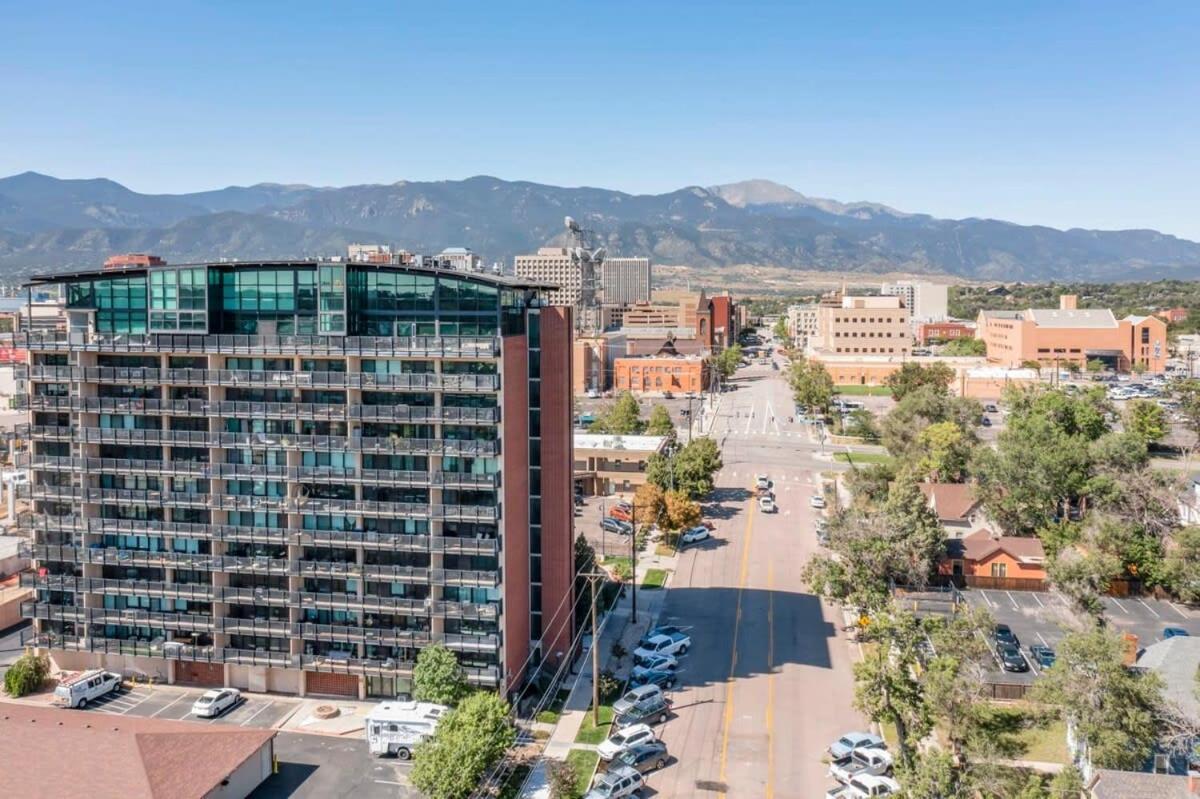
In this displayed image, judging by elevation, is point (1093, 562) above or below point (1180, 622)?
above

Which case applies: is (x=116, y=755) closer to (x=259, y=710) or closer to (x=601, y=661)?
(x=259, y=710)

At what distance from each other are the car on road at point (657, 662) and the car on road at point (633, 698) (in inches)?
142

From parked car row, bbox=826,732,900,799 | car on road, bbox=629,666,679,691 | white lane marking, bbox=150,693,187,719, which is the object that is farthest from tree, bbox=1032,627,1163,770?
white lane marking, bbox=150,693,187,719

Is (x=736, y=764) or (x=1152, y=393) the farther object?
(x=1152, y=393)

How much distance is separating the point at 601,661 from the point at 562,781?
1386cm

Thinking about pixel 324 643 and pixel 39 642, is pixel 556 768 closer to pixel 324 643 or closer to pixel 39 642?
pixel 324 643

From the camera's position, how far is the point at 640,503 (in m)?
67.8

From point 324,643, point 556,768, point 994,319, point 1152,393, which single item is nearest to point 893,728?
point 556,768

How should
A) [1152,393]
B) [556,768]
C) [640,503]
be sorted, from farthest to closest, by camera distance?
1. [1152,393]
2. [640,503]
3. [556,768]

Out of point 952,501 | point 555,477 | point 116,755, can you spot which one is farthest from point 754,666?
point 952,501

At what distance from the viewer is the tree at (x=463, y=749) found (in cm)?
3111

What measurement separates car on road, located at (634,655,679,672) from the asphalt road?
1033 millimetres

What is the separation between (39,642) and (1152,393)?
147 metres

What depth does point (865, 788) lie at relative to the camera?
109 feet
